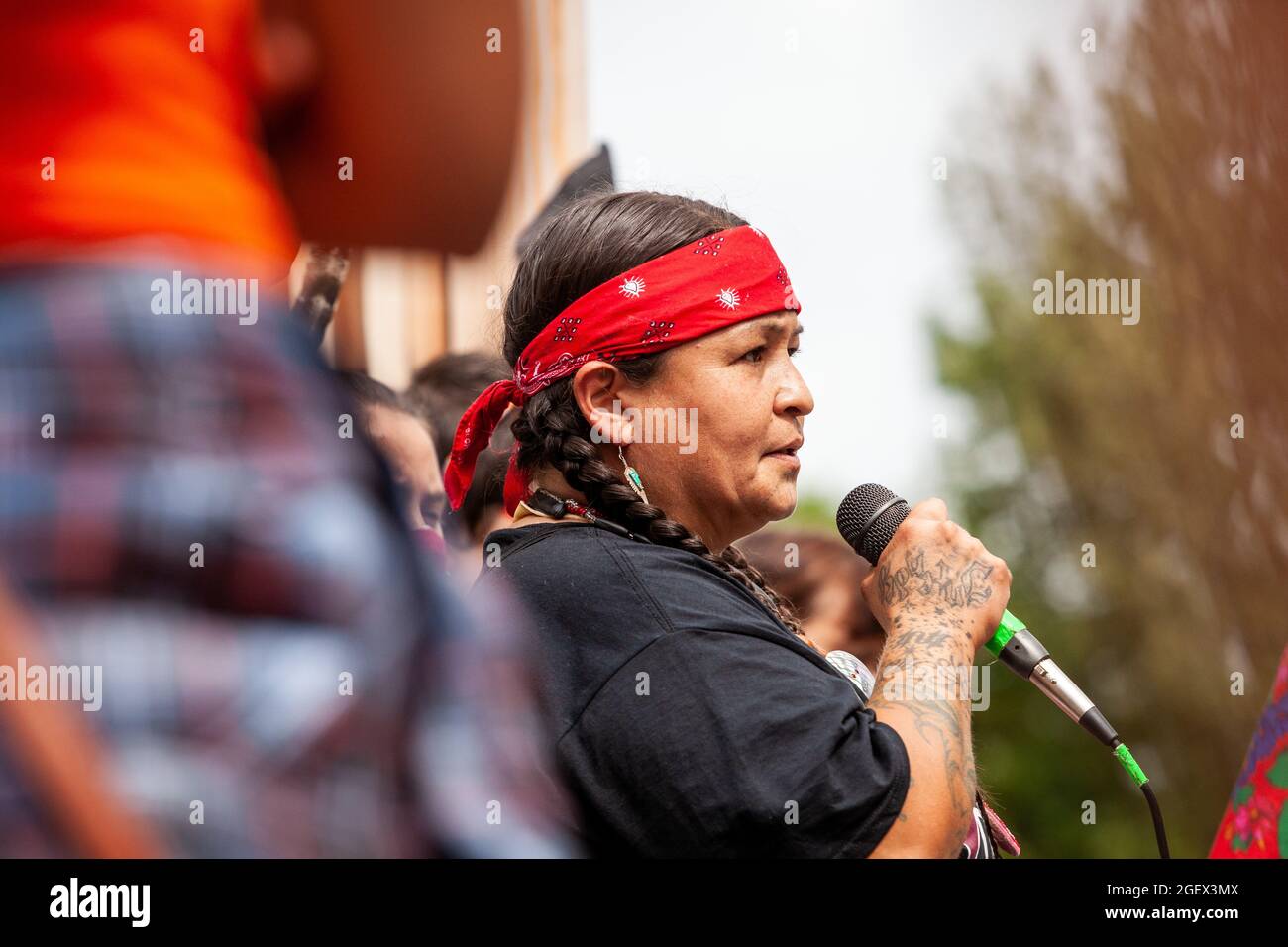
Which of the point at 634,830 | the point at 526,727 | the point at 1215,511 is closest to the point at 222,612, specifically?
the point at 526,727

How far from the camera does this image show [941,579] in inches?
70.0

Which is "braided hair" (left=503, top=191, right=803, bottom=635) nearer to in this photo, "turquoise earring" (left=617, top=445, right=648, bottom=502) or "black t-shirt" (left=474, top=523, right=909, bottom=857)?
"turquoise earring" (left=617, top=445, right=648, bottom=502)

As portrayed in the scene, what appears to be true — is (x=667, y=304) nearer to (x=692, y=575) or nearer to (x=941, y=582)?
(x=692, y=575)

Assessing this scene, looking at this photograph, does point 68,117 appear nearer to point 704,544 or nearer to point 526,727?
point 526,727

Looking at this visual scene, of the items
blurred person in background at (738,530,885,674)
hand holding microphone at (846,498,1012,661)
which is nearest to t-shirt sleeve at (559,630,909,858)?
hand holding microphone at (846,498,1012,661)

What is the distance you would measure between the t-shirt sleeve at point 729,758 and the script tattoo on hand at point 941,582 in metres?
0.21

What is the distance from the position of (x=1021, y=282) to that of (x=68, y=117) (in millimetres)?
16867

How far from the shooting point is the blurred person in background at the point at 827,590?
3.40m

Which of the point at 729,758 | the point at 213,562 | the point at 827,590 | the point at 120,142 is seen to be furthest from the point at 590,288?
the point at 827,590

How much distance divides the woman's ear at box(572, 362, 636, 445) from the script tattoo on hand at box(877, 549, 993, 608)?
44cm

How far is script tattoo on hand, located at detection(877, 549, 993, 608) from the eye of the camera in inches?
69.5

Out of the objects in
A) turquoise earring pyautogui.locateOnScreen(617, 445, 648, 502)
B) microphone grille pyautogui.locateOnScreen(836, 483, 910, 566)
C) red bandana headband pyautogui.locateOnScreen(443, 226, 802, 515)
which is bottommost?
microphone grille pyautogui.locateOnScreen(836, 483, 910, 566)

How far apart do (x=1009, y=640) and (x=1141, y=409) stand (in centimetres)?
1080

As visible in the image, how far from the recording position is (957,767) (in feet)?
5.27
